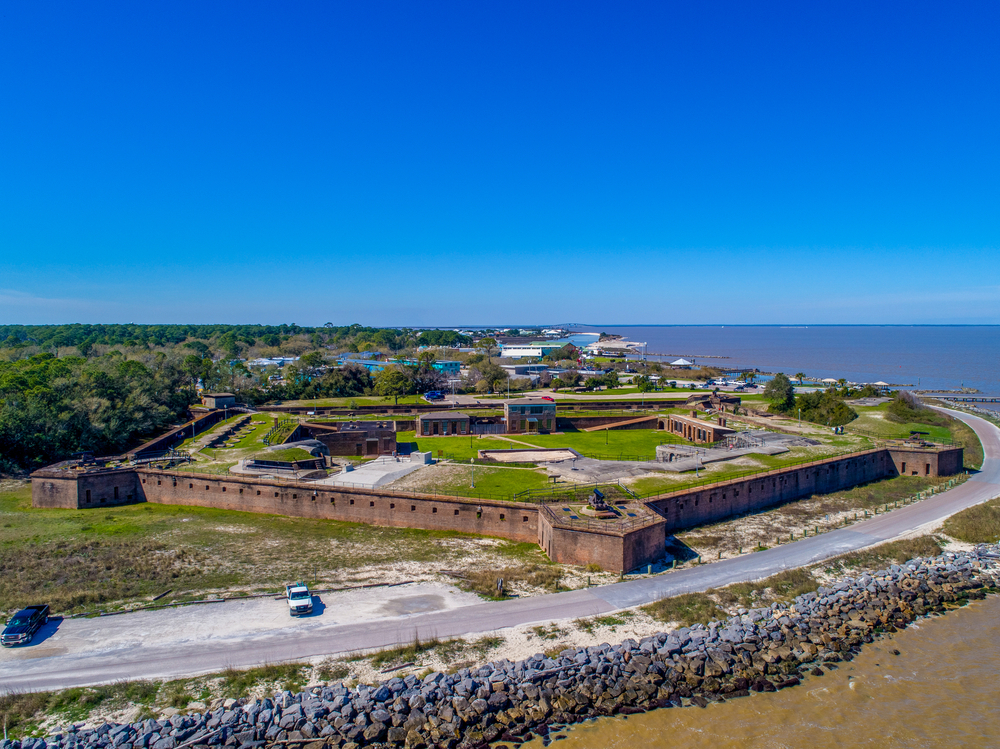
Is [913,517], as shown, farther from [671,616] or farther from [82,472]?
[82,472]

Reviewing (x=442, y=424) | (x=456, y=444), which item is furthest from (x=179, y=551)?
(x=442, y=424)

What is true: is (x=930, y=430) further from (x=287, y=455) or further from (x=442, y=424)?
(x=287, y=455)

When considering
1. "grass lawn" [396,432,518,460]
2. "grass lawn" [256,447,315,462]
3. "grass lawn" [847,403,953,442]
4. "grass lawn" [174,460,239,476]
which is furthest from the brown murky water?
"grass lawn" [847,403,953,442]

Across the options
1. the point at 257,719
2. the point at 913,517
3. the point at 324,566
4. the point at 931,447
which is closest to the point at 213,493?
the point at 324,566

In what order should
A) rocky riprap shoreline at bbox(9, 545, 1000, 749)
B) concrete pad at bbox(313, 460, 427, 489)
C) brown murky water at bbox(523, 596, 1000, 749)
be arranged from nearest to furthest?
rocky riprap shoreline at bbox(9, 545, 1000, 749) < brown murky water at bbox(523, 596, 1000, 749) < concrete pad at bbox(313, 460, 427, 489)

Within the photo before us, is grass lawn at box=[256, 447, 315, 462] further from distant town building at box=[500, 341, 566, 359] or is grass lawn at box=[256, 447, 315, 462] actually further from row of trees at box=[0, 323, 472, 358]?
distant town building at box=[500, 341, 566, 359]

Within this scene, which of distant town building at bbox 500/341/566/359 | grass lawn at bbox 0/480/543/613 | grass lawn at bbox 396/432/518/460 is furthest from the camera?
distant town building at bbox 500/341/566/359

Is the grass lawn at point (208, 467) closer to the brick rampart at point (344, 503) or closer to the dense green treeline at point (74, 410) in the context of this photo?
the brick rampart at point (344, 503)
